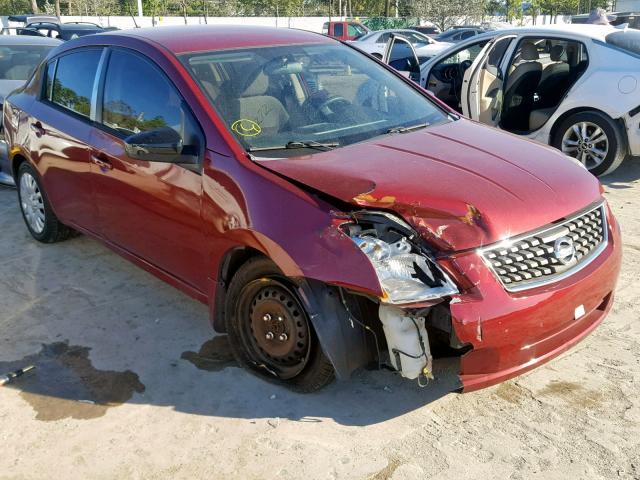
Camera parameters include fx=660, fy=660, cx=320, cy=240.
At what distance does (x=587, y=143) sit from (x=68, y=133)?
5137 millimetres

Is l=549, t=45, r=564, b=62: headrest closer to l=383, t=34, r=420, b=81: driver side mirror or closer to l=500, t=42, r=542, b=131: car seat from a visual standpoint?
l=500, t=42, r=542, b=131: car seat

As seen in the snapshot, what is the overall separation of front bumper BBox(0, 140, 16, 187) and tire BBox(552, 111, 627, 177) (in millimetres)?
5721

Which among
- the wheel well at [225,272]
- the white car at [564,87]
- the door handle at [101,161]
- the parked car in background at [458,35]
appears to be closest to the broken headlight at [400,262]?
the wheel well at [225,272]

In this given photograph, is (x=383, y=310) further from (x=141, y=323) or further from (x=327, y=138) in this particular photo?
(x=141, y=323)

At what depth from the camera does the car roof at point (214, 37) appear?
4.02 meters

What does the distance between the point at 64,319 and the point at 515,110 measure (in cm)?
550

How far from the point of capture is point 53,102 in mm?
5125

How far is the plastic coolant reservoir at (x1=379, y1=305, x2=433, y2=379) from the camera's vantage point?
283cm

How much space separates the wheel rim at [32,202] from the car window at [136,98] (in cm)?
162

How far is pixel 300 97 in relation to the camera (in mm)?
3887

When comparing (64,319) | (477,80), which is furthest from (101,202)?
(477,80)

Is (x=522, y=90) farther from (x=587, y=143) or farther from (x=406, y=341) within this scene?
(x=406, y=341)

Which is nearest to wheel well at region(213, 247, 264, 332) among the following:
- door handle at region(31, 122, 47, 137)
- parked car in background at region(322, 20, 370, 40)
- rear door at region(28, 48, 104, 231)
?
rear door at region(28, 48, 104, 231)

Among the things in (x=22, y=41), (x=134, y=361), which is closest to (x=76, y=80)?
(x=134, y=361)
